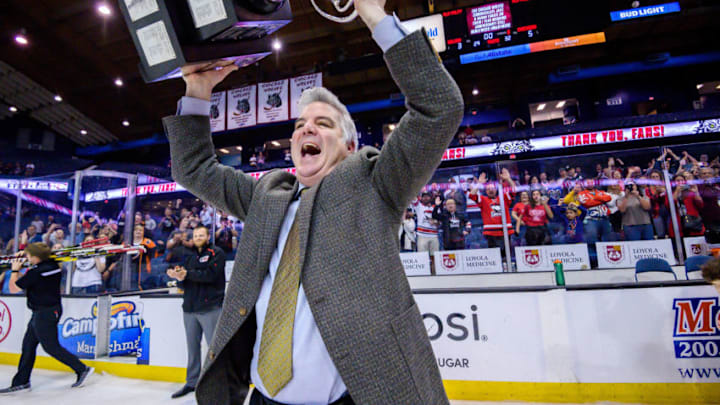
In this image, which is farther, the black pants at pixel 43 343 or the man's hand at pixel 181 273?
the black pants at pixel 43 343

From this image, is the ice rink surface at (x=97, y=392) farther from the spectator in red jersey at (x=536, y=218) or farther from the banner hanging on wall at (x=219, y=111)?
the banner hanging on wall at (x=219, y=111)

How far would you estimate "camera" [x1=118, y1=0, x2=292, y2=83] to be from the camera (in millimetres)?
835

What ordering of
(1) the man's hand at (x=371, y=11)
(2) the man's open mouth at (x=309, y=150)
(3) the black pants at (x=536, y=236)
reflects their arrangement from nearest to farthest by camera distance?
(1) the man's hand at (x=371, y=11), (2) the man's open mouth at (x=309, y=150), (3) the black pants at (x=536, y=236)

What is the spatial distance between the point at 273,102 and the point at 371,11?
8.16 meters

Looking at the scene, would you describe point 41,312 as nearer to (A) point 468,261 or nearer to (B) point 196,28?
(B) point 196,28

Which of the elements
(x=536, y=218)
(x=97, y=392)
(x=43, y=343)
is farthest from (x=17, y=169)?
(x=536, y=218)

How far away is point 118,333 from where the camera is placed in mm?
4562

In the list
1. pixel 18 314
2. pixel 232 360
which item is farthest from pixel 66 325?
pixel 232 360

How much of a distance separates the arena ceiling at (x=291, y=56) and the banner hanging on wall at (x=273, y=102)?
1.43m

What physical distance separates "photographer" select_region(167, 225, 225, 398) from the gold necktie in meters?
3.23

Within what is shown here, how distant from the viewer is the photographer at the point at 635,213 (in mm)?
5141

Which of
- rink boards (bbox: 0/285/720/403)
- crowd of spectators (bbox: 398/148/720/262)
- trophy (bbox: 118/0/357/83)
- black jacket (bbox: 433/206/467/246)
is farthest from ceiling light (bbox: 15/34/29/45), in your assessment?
trophy (bbox: 118/0/357/83)

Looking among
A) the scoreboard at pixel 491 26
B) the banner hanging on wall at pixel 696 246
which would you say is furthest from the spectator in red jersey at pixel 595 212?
the scoreboard at pixel 491 26

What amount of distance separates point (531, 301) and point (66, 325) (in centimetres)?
562
